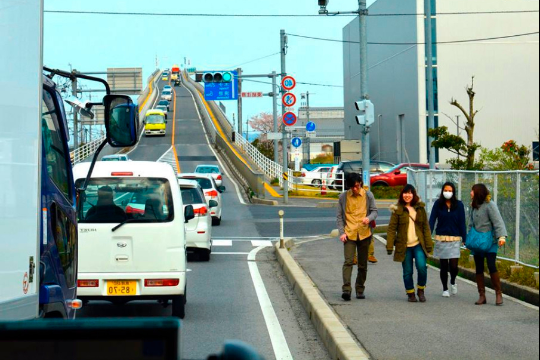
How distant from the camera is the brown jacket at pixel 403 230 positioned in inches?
493

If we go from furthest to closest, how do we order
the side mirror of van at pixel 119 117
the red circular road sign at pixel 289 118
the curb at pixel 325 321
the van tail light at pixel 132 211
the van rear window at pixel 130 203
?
the red circular road sign at pixel 289 118
the van tail light at pixel 132 211
the van rear window at pixel 130 203
the curb at pixel 325 321
the side mirror of van at pixel 119 117

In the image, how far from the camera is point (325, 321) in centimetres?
986

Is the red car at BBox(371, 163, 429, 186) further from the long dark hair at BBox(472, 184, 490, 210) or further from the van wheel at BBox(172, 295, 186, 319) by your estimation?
the van wheel at BBox(172, 295, 186, 319)

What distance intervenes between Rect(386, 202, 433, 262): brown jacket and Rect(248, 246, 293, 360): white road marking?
1.96 m

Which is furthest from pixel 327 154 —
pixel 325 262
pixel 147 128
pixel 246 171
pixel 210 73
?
pixel 325 262

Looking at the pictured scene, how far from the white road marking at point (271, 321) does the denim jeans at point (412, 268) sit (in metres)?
1.91

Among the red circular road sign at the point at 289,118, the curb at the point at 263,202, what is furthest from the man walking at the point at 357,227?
the curb at the point at 263,202

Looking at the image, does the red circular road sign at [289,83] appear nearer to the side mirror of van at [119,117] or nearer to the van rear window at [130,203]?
the van rear window at [130,203]

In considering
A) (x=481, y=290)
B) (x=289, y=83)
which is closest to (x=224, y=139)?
(x=289, y=83)

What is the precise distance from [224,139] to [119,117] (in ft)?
205

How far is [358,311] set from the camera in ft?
37.0

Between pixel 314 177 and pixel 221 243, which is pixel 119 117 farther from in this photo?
pixel 314 177

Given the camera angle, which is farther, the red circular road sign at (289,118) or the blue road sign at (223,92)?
the blue road sign at (223,92)

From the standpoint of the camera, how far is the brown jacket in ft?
41.1
